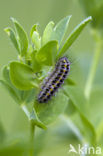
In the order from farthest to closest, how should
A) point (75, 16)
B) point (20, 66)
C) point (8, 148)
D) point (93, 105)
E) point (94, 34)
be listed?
point (75, 16)
point (93, 105)
point (94, 34)
point (8, 148)
point (20, 66)

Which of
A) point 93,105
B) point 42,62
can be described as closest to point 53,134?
point 93,105

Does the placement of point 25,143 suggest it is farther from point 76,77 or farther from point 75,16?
point 75,16

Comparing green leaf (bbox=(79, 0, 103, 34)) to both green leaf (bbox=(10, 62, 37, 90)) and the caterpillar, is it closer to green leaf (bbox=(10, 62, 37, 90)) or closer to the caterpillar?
the caterpillar

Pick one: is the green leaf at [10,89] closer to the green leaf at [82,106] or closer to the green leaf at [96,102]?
the green leaf at [82,106]

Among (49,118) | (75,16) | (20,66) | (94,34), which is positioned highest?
(75,16)

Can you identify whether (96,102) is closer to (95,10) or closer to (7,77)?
(95,10)

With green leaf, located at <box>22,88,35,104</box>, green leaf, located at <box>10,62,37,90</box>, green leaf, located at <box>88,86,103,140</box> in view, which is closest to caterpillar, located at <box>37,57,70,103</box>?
green leaf, located at <box>22,88,35,104</box>

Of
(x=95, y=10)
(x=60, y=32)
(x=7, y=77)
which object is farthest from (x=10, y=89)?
(x=95, y=10)
